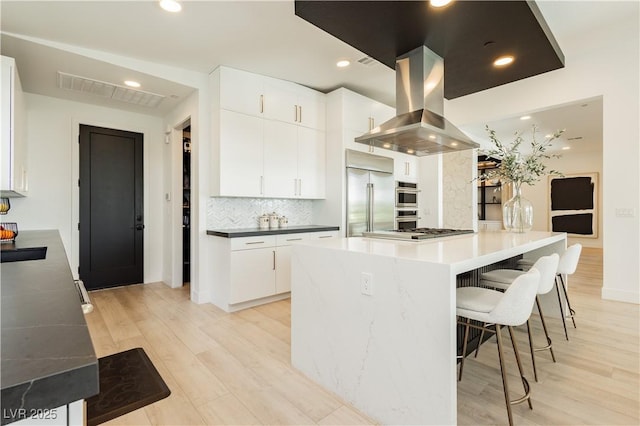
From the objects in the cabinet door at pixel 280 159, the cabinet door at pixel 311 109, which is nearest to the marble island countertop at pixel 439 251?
the cabinet door at pixel 280 159

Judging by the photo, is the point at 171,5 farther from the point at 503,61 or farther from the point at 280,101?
the point at 503,61

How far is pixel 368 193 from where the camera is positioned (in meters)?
4.64

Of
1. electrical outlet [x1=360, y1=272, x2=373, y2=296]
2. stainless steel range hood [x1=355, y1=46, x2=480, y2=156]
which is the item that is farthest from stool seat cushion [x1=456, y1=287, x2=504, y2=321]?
stainless steel range hood [x1=355, y1=46, x2=480, y2=156]

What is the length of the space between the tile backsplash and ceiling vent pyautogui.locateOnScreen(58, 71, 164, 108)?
5.14 feet

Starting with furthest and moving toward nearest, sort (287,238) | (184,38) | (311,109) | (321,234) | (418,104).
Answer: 1. (311,109)
2. (321,234)
3. (287,238)
4. (184,38)
5. (418,104)

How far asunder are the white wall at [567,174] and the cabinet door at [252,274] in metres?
8.56

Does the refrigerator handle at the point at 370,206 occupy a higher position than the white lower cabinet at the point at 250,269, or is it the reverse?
the refrigerator handle at the point at 370,206

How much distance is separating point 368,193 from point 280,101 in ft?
5.69

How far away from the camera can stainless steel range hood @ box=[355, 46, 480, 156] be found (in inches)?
100

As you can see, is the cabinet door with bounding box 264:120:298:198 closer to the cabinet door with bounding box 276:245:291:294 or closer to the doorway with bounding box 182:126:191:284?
the cabinet door with bounding box 276:245:291:294

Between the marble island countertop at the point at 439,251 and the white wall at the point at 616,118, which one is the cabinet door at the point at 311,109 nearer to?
the marble island countertop at the point at 439,251

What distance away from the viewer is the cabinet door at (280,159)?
157 inches

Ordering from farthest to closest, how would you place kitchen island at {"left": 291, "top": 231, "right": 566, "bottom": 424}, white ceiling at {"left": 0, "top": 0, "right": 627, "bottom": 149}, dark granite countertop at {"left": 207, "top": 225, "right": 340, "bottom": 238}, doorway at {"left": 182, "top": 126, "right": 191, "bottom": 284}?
doorway at {"left": 182, "top": 126, "right": 191, "bottom": 284}
dark granite countertop at {"left": 207, "top": 225, "right": 340, "bottom": 238}
white ceiling at {"left": 0, "top": 0, "right": 627, "bottom": 149}
kitchen island at {"left": 291, "top": 231, "right": 566, "bottom": 424}

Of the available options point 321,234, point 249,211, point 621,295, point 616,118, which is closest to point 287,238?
point 321,234
